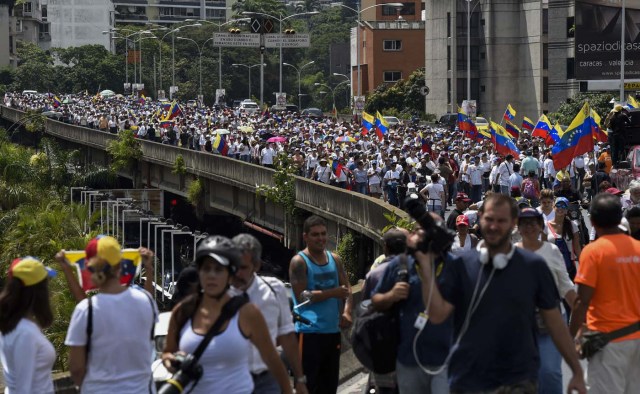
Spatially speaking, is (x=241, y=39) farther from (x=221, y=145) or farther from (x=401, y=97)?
(x=401, y=97)

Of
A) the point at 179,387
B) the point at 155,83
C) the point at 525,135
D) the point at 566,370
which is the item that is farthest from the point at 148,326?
the point at 155,83

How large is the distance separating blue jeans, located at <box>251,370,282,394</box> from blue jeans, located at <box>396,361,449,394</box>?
30.4 inches

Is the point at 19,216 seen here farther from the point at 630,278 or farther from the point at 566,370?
the point at 630,278

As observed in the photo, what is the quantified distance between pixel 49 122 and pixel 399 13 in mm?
40926

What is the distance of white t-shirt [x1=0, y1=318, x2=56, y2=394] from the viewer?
704cm

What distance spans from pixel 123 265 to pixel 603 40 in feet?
159

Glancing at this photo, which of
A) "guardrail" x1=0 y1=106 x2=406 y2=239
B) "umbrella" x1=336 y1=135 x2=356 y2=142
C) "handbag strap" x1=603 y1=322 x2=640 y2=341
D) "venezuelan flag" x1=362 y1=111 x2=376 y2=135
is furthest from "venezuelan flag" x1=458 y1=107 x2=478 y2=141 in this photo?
"handbag strap" x1=603 y1=322 x2=640 y2=341

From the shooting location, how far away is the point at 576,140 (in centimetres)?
2875

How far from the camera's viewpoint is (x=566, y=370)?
11688 mm

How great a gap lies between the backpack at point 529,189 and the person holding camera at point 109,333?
18.1 meters

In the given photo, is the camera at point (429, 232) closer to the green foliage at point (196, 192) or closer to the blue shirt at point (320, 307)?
the blue shirt at point (320, 307)

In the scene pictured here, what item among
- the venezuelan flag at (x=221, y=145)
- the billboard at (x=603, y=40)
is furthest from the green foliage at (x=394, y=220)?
the billboard at (x=603, y=40)

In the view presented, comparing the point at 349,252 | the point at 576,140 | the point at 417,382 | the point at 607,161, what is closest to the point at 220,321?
the point at 417,382

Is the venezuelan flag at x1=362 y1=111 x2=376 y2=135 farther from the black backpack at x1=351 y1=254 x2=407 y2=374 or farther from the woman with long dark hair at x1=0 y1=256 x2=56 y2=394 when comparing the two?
the woman with long dark hair at x1=0 y1=256 x2=56 y2=394
